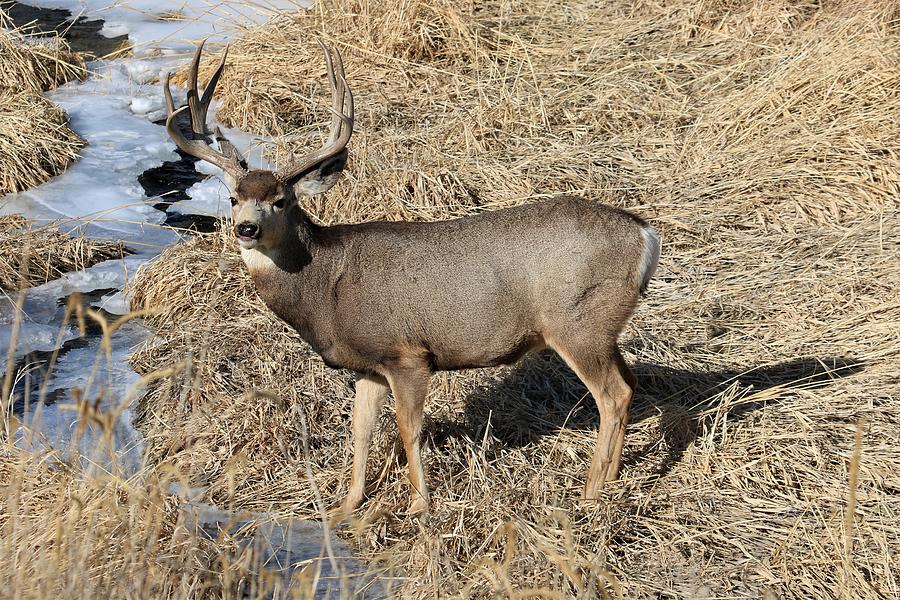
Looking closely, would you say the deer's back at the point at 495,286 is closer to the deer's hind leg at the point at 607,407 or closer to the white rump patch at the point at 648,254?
the white rump patch at the point at 648,254

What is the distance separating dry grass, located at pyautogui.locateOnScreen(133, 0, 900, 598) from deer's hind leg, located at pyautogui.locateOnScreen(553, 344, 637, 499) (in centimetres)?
13

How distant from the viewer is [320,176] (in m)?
5.11

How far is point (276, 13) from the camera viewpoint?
421 inches

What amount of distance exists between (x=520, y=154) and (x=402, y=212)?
1.42 metres

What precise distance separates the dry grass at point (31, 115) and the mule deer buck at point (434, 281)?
13.0 feet

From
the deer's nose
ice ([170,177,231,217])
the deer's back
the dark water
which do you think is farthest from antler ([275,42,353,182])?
the dark water

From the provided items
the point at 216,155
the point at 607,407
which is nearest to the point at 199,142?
the point at 216,155

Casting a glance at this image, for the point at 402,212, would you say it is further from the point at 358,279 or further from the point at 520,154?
the point at 358,279

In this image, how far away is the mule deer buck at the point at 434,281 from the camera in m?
4.94

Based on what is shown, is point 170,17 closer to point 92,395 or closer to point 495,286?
point 92,395

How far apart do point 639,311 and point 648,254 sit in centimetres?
186

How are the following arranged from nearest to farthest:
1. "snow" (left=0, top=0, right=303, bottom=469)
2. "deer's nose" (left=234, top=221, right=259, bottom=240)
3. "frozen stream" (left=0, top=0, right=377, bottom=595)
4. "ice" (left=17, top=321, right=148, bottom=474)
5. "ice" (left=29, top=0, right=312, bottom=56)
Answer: "deer's nose" (left=234, top=221, right=259, bottom=240)
"ice" (left=17, top=321, right=148, bottom=474)
"frozen stream" (left=0, top=0, right=377, bottom=595)
"snow" (left=0, top=0, right=303, bottom=469)
"ice" (left=29, top=0, right=312, bottom=56)

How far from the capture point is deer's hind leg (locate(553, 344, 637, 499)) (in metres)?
5.11

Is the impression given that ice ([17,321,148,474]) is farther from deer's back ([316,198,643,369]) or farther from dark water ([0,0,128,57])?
dark water ([0,0,128,57])
